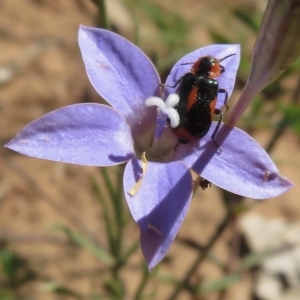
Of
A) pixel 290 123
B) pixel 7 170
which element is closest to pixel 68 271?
pixel 7 170

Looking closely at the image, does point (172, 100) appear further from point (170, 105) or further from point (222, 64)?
point (222, 64)

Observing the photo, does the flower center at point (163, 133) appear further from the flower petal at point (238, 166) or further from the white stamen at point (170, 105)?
the flower petal at point (238, 166)

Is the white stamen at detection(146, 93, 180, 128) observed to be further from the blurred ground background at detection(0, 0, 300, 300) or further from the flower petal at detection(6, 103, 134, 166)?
the blurred ground background at detection(0, 0, 300, 300)

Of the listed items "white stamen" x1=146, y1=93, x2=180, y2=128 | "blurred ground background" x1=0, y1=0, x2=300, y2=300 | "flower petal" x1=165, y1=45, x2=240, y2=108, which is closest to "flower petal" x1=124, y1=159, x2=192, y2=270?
"white stamen" x1=146, y1=93, x2=180, y2=128

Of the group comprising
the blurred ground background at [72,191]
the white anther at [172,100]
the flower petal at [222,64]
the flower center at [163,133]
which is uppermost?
the flower petal at [222,64]

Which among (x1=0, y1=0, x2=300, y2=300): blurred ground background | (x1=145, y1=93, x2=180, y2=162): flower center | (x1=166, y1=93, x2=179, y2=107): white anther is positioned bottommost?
(x1=0, y1=0, x2=300, y2=300): blurred ground background

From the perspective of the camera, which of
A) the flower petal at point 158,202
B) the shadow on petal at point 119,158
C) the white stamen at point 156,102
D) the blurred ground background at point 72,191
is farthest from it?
the blurred ground background at point 72,191

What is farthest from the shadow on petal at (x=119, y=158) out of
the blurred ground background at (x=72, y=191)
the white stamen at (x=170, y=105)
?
the blurred ground background at (x=72, y=191)
